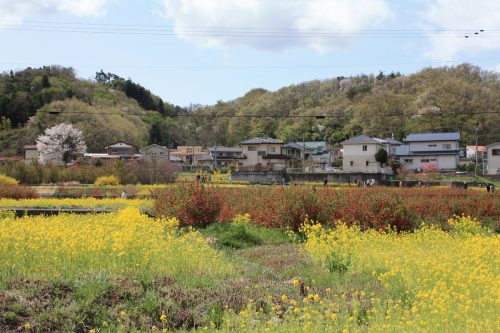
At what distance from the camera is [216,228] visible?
15094 millimetres

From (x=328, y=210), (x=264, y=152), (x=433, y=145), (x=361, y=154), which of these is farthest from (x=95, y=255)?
(x=433, y=145)

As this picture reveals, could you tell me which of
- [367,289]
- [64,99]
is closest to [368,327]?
[367,289]

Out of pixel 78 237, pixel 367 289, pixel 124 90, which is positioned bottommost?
A: pixel 367 289

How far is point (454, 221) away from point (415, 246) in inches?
242

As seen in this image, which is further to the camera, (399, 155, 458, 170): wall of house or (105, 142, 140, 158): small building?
(105, 142, 140, 158): small building

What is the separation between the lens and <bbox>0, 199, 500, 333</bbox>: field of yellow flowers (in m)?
5.81

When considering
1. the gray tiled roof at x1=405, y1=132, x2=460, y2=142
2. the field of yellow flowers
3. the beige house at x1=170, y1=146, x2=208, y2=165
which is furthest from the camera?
the beige house at x1=170, y1=146, x2=208, y2=165

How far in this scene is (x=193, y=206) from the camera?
1565cm

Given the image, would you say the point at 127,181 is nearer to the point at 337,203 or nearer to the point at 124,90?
the point at 337,203

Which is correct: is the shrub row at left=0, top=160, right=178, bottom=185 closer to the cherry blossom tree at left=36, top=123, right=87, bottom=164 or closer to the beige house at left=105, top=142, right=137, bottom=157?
the cherry blossom tree at left=36, top=123, right=87, bottom=164

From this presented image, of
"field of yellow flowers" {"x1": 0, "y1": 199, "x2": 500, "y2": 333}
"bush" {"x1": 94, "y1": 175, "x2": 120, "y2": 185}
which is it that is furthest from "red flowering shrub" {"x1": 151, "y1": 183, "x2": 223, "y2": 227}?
"bush" {"x1": 94, "y1": 175, "x2": 120, "y2": 185}

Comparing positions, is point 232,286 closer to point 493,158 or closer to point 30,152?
point 493,158

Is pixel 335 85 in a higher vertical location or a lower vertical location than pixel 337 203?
higher

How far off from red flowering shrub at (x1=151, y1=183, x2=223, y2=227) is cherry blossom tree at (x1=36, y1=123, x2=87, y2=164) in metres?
58.6
